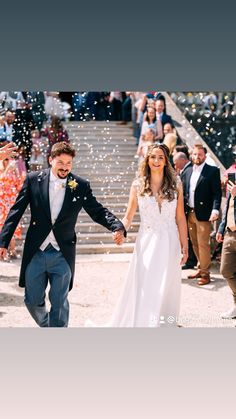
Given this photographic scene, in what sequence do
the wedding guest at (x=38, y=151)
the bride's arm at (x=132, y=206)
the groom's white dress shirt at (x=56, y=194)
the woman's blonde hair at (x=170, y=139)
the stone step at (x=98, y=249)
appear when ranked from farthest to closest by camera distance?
1. the woman's blonde hair at (x=170, y=139)
2. the stone step at (x=98, y=249)
3. the wedding guest at (x=38, y=151)
4. the bride's arm at (x=132, y=206)
5. the groom's white dress shirt at (x=56, y=194)

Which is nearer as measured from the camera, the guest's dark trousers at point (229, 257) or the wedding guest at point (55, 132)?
the guest's dark trousers at point (229, 257)

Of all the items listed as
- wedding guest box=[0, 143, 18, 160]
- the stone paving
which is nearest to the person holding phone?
the stone paving

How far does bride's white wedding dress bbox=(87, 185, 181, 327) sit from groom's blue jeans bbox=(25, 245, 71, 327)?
0.44 metres

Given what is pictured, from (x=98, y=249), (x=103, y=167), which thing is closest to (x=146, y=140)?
(x=103, y=167)

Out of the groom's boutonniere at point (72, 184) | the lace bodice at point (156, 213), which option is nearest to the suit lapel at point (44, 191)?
the groom's boutonniere at point (72, 184)

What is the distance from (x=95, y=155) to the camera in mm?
5801

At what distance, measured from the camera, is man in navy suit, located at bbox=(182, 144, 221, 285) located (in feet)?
19.2

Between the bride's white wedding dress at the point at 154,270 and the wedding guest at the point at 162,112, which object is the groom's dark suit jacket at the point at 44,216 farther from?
the wedding guest at the point at 162,112

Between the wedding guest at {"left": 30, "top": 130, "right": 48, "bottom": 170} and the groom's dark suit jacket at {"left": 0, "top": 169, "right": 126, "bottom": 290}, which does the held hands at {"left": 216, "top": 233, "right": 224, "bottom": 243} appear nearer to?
the groom's dark suit jacket at {"left": 0, "top": 169, "right": 126, "bottom": 290}

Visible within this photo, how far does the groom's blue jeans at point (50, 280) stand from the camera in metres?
4.78

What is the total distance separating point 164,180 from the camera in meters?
5.01

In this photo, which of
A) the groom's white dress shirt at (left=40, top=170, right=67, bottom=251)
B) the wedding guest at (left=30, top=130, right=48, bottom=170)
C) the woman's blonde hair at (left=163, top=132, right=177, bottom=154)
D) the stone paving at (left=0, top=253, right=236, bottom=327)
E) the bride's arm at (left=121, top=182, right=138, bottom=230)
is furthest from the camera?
the woman's blonde hair at (left=163, top=132, right=177, bottom=154)

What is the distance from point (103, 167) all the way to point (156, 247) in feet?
3.82

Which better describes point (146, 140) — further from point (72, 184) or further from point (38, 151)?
point (72, 184)
